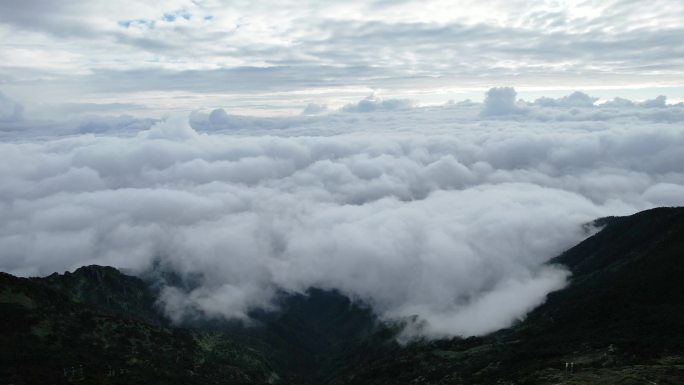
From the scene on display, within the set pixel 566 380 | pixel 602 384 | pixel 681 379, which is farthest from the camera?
pixel 566 380

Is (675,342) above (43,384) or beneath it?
above

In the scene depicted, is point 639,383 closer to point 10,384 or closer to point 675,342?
point 675,342

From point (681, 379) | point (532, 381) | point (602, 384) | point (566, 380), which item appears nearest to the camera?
point (681, 379)

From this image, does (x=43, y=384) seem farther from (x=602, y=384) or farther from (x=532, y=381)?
(x=602, y=384)

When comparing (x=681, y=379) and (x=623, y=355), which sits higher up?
(x=681, y=379)

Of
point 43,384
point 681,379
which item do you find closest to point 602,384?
point 681,379

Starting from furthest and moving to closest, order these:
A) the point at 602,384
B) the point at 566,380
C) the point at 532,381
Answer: the point at 532,381
the point at 566,380
the point at 602,384

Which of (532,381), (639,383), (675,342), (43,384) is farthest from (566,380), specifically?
(43,384)

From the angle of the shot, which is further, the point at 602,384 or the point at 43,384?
the point at 43,384

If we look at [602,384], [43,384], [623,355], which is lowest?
[43,384]
